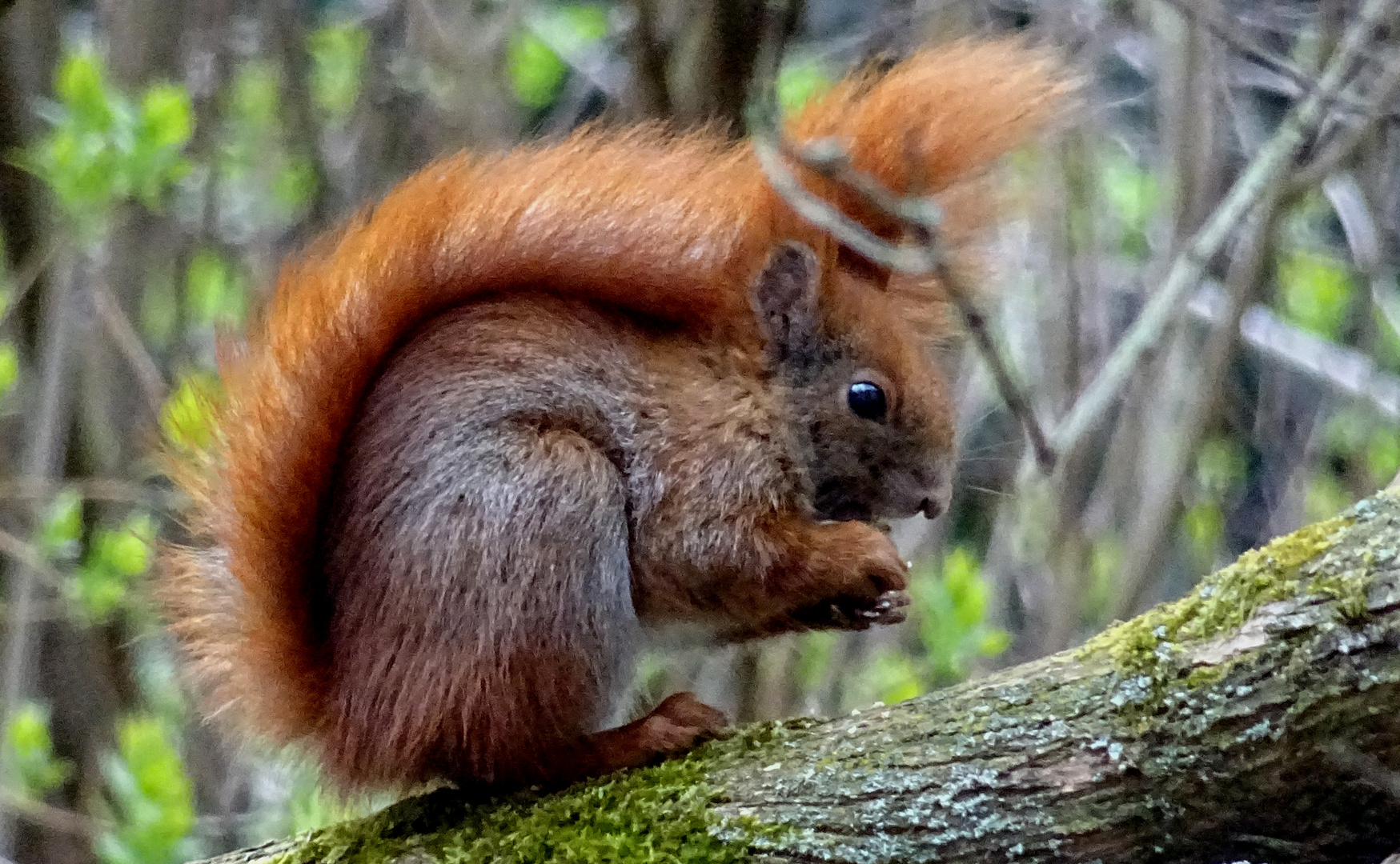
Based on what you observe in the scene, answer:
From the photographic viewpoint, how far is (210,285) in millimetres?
2996

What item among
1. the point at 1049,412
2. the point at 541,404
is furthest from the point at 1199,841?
the point at 1049,412

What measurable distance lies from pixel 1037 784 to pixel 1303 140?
1.23 metres

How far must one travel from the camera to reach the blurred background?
7.38 ft

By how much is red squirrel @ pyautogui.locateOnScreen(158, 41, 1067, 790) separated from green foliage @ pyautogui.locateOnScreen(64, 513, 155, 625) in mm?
728

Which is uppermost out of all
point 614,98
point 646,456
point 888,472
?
point 614,98

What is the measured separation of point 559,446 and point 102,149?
3.45 ft

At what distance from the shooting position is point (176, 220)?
2953 millimetres

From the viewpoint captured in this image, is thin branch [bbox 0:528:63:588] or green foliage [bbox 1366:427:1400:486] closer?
thin branch [bbox 0:528:63:588]

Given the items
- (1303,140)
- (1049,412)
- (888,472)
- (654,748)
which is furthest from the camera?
(1049,412)

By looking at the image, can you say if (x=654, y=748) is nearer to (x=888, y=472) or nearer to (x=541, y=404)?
(x=541, y=404)

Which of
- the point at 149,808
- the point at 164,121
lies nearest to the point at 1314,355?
the point at 164,121

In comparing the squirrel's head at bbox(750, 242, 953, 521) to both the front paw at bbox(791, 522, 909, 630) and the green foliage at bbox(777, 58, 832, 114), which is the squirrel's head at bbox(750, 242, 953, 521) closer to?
the front paw at bbox(791, 522, 909, 630)

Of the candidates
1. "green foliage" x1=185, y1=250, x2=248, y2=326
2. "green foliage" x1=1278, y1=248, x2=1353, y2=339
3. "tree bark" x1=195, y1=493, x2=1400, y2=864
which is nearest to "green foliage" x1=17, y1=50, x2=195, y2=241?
"green foliage" x1=185, y1=250, x2=248, y2=326

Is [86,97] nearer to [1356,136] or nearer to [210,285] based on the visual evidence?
[210,285]
